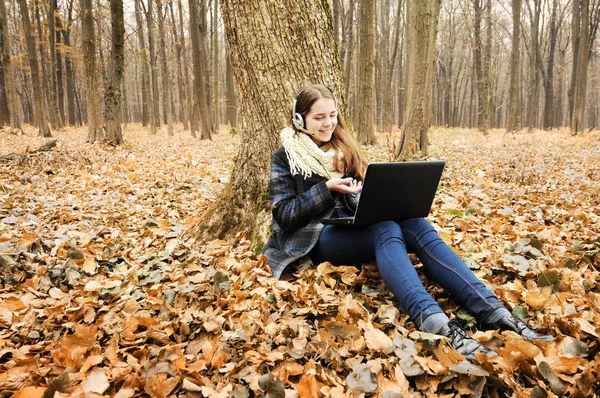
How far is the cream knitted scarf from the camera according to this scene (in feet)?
8.45

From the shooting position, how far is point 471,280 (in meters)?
2.12

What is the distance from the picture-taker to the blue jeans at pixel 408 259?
2.04 metres

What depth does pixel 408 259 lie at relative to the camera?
2.20 m

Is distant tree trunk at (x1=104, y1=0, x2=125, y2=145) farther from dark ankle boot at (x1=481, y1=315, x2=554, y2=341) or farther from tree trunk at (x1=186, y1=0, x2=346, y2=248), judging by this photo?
dark ankle boot at (x1=481, y1=315, x2=554, y2=341)

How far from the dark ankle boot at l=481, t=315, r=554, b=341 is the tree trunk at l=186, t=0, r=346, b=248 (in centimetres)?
173

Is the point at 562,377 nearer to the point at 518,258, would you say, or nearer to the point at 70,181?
the point at 518,258

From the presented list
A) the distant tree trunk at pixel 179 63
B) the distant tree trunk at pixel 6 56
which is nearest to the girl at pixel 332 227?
the distant tree trunk at pixel 6 56

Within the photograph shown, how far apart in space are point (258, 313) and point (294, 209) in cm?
69

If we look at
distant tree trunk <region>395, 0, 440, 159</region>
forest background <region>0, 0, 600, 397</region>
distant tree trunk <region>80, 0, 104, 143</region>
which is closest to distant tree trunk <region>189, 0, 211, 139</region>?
distant tree trunk <region>80, 0, 104, 143</region>

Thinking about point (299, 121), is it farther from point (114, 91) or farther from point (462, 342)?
point (114, 91)

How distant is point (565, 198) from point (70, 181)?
6.65 m

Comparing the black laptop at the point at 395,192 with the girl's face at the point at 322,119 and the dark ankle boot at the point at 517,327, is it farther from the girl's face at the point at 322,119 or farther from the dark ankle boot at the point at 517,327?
the dark ankle boot at the point at 517,327

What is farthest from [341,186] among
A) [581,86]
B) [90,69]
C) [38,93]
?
[581,86]

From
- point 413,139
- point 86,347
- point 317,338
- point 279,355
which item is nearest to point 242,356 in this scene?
point 279,355
